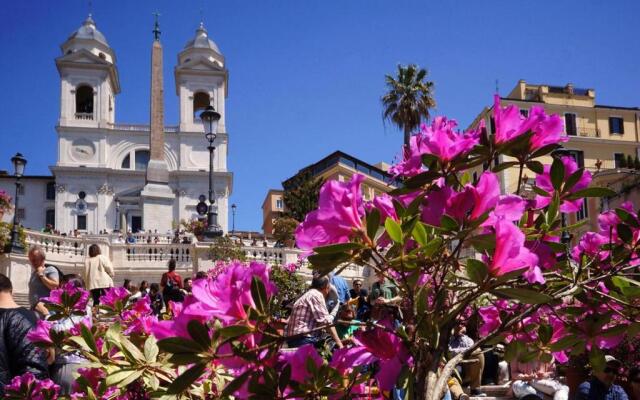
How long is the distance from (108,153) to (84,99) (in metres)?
6.26

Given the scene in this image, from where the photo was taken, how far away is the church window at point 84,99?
6212 centimetres

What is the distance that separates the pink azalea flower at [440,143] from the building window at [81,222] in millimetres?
59427

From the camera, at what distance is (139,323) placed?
2.55 m

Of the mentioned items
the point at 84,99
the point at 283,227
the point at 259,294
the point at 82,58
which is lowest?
the point at 259,294

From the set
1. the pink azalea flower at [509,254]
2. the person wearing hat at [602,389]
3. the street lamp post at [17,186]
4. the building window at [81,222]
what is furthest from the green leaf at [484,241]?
the building window at [81,222]

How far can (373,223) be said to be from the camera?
54.2 inches

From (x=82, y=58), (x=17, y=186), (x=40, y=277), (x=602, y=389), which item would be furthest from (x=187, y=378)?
(x=82, y=58)

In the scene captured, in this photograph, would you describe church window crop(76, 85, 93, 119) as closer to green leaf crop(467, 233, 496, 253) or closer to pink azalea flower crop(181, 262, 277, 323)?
pink azalea flower crop(181, 262, 277, 323)

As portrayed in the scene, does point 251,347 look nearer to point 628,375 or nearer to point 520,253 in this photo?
point 520,253

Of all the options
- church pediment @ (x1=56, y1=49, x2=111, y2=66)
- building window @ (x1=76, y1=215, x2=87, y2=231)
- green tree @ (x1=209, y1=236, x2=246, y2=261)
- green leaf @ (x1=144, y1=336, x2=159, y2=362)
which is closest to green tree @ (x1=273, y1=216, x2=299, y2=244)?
green tree @ (x1=209, y1=236, x2=246, y2=261)

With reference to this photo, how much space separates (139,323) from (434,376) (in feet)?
4.55

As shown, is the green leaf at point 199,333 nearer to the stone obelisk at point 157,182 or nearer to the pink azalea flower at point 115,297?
the pink azalea flower at point 115,297

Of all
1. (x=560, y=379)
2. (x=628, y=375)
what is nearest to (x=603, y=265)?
(x=628, y=375)

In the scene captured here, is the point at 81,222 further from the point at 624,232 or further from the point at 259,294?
the point at 259,294
